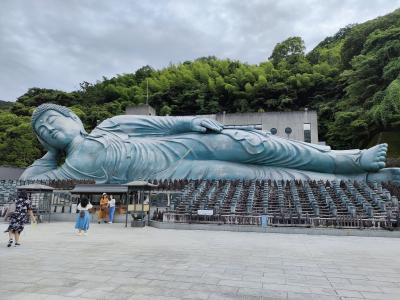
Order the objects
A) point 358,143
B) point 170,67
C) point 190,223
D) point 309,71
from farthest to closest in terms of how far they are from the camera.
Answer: point 170,67
point 309,71
point 358,143
point 190,223

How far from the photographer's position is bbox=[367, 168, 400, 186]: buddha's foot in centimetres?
1545

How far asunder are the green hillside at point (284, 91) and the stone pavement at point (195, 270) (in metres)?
19.1

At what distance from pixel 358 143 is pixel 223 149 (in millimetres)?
18561

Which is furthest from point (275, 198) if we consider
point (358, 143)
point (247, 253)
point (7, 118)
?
point (7, 118)

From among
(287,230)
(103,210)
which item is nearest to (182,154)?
(103,210)

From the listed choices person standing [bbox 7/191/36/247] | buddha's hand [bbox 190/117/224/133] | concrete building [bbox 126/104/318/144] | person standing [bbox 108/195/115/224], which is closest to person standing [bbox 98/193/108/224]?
person standing [bbox 108/195/115/224]

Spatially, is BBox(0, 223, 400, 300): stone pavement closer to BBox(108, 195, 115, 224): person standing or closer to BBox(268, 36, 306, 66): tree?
BBox(108, 195, 115, 224): person standing

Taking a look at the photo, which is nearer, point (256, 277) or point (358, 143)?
point (256, 277)

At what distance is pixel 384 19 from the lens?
28406mm

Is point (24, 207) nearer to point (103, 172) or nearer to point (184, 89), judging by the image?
point (103, 172)

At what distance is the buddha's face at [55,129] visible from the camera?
1828 cm

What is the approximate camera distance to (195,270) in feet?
16.1

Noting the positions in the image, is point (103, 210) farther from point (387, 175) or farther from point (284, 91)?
point (284, 91)

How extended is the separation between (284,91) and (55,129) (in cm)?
2805
